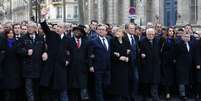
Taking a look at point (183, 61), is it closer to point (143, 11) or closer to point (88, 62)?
point (88, 62)

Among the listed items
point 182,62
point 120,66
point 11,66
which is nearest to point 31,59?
point 11,66

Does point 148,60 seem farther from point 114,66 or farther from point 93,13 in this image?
point 93,13

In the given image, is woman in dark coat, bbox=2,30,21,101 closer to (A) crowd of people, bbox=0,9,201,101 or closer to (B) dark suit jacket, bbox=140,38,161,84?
(A) crowd of people, bbox=0,9,201,101

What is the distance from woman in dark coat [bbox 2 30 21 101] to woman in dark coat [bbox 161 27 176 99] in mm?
4923

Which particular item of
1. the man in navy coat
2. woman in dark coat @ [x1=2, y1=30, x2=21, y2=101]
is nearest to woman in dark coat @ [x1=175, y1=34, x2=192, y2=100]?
the man in navy coat

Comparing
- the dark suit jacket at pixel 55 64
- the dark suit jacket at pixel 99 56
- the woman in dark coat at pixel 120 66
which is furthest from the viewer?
the woman in dark coat at pixel 120 66

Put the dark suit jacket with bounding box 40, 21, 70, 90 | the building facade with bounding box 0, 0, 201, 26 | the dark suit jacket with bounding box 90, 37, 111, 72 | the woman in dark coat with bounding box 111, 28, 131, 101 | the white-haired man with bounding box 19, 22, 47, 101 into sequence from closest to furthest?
the dark suit jacket with bounding box 40, 21, 70, 90
the white-haired man with bounding box 19, 22, 47, 101
the dark suit jacket with bounding box 90, 37, 111, 72
the woman in dark coat with bounding box 111, 28, 131, 101
the building facade with bounding box 0, 0, 201, 26

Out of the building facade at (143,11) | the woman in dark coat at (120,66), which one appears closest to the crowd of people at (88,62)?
the woman in dark coat at (120,66)

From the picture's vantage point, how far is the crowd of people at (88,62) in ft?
54.5

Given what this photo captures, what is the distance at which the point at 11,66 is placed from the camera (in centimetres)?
1681

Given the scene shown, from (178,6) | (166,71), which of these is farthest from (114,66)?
(178,6)

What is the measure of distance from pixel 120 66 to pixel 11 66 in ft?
10.6

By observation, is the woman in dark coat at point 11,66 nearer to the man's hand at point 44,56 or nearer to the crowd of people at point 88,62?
the crowd of people at point 88,62

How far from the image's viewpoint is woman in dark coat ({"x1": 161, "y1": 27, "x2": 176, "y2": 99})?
755 inches
